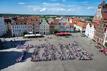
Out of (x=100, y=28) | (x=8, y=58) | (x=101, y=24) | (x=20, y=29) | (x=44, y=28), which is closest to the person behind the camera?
(x=8, y=58)

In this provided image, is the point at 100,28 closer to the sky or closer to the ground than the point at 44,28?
closer to the sky

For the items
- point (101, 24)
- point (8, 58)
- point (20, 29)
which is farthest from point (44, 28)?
point (8, 58)

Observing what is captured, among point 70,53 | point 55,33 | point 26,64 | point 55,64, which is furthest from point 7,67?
point 55,33

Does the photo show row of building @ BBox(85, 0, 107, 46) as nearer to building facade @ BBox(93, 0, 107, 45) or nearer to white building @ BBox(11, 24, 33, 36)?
building facade @ BBox(93, 0, 107, 45)

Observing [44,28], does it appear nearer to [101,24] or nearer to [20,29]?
[20,29]

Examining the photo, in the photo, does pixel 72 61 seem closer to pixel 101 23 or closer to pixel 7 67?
pixel 7 67

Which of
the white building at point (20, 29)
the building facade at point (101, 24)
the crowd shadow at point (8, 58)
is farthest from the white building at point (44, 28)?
the crowd shadow at point (8, 58)
